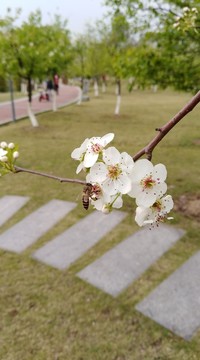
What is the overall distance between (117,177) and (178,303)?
3175 millimetres

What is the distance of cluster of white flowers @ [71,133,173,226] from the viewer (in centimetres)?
91

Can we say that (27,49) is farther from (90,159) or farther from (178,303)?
(90,159)

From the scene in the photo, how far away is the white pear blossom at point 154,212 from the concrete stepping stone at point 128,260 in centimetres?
308

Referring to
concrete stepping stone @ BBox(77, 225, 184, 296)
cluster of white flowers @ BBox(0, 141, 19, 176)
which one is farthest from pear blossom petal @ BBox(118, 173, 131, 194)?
concrete stepping stone @ BBox(77, 225, 184, 296)

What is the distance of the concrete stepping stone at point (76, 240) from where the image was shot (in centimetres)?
468

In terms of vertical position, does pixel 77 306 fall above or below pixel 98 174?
below

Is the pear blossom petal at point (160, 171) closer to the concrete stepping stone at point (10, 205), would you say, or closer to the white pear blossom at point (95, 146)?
the white pear blossom at point (95, 146)

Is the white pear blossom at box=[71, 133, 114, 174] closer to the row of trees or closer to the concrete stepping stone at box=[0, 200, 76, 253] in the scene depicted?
the row of trees

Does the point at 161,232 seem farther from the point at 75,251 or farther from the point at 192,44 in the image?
the point at 192,44

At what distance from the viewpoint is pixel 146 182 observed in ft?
3.08

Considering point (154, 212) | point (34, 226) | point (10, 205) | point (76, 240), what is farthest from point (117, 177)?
point (10, 205)

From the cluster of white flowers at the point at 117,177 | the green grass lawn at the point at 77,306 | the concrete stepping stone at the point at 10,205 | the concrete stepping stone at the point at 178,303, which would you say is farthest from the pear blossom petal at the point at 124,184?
the concrete stepping stone at the point at 10,205

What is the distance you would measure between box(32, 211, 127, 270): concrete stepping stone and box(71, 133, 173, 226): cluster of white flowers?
3.68 metres

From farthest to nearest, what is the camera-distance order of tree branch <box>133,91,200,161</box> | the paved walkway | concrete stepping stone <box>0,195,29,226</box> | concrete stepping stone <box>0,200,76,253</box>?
concrete stepping stone <box>0,195,29,226</box>, concrete stepping stone <box>0,200,76,253</box>, the paved walkway, tree branch <box>133,91,200,161</box>
